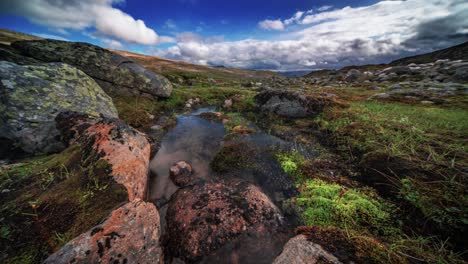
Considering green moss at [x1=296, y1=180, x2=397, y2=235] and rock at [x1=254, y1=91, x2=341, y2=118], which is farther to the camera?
rock at [x1=254, y1=91, x2=341, y2=118]

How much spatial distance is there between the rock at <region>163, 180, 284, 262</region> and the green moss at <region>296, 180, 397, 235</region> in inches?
33.9

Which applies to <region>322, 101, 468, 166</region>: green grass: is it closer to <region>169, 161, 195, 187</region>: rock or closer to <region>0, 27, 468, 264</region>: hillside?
<region>0, 27, 468, 264</region>: hillside

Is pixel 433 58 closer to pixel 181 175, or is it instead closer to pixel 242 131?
pixel 242 131

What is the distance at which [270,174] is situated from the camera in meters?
5.56

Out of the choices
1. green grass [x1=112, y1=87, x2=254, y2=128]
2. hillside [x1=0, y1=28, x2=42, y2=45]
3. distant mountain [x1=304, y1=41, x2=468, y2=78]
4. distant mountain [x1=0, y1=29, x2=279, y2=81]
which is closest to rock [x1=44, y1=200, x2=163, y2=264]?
green grass [x1=112, y1=87, x2=254, y2=128]

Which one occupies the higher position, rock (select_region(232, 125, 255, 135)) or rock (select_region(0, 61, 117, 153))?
rock (select_region(0, 61, 117, 153))

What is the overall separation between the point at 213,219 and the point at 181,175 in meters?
2.27

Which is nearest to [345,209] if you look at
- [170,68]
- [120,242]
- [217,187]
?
[217,187]

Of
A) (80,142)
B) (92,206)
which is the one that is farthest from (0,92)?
(92,206)

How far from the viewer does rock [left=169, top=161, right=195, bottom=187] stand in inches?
202

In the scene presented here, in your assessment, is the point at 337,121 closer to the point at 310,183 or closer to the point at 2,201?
the point at 310,183

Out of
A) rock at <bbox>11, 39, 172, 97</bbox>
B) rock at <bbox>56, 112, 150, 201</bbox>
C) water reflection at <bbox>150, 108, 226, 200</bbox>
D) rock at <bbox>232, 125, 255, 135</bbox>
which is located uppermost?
rock at <bbox>11, 39, 172, 97</bbox>

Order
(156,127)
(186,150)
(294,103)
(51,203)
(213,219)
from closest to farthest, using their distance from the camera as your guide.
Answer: (51,203), (213,219), (186,150), (156,127), (294,103)

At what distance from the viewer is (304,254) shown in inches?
97.1
